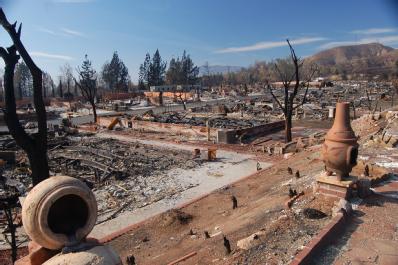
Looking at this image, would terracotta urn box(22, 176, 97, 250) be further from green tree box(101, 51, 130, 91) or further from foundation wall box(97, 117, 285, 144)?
green tree box(101, 51, 130, 91)

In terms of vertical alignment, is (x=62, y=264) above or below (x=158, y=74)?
below

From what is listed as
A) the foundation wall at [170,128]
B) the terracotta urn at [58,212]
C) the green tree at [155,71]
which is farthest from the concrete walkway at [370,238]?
the green tree at [155,71]

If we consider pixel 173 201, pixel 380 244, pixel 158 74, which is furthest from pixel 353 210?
pixel 158 74

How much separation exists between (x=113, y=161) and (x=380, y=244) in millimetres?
11707

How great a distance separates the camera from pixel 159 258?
6.60m

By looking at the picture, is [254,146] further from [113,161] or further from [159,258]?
[159,258]

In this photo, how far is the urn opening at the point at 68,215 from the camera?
160 inches

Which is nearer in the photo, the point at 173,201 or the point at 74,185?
the point at 74,185

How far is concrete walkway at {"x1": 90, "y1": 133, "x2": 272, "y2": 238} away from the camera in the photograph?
9.09 m

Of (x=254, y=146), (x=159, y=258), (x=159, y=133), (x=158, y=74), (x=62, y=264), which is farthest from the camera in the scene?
(x=158, y=74)

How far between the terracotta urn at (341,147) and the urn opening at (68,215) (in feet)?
→ 14.4

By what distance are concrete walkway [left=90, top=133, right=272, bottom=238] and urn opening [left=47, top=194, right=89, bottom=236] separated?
4405 millimetres

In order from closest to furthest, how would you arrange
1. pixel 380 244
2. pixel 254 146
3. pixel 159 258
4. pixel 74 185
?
1. pixel 74 185
2. pixel 380 244
3. pixel 159 258
4. pixel 254 146

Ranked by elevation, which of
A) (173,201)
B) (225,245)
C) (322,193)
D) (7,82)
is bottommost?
(173,201)
